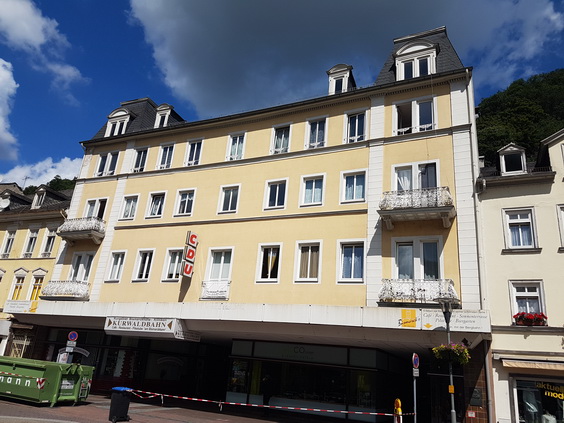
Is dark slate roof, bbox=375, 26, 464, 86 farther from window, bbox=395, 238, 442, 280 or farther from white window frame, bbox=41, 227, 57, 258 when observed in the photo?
white window frame, bbox=41, 227, 57, 258

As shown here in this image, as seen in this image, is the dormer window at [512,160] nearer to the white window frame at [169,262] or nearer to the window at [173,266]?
the white window frame at [169,262]

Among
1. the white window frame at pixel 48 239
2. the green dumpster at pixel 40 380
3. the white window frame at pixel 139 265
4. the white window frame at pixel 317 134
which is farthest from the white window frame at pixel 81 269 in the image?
the white window frame at pixel 317 134

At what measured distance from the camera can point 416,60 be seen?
853 inches

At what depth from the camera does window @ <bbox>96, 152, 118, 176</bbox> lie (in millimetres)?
28562

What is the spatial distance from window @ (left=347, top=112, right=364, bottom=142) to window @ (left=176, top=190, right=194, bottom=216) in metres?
9.39

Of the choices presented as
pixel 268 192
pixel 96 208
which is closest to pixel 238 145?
pixel 268 192

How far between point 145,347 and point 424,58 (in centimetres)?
2148

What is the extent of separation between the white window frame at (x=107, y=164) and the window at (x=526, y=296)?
2349 centimetres

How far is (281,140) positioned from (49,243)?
60.3ft

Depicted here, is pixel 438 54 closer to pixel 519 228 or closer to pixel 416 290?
pixel 519 228

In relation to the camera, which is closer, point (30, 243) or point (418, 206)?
point (418, 206)

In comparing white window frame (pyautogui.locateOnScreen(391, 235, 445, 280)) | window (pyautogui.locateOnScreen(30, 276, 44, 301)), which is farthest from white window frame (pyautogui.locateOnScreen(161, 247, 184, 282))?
window (pyautogui.locateOnScreen(30, 276, 44, 301))

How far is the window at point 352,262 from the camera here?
18.8 metres

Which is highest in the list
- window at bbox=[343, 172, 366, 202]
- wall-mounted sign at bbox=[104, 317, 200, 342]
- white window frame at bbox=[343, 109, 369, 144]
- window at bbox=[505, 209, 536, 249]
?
white window frame at bbox=[343, 109, 369, 144]
